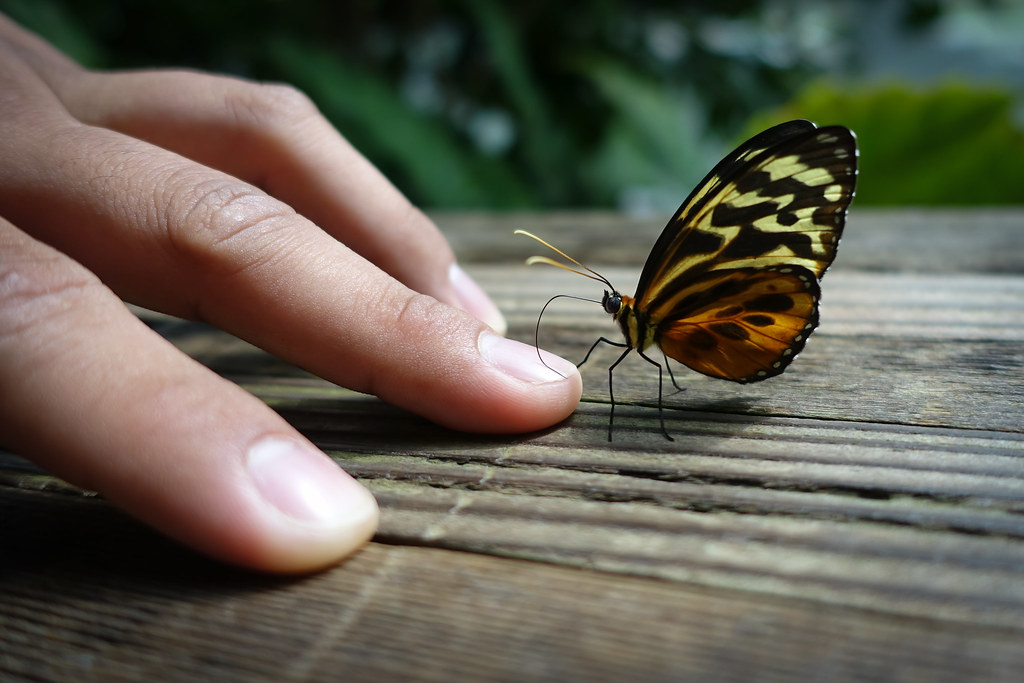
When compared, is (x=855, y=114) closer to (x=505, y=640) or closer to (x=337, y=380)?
(x=337, y=380)

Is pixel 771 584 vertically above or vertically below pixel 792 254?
below

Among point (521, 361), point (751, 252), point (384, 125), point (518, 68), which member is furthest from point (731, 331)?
point (518, 68)

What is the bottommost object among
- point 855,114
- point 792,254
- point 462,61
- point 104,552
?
point 104,552

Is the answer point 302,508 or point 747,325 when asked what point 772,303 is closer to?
point 747,325

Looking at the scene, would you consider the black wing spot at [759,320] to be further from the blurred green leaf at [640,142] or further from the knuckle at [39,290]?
the blurred green leaf at [640,142]

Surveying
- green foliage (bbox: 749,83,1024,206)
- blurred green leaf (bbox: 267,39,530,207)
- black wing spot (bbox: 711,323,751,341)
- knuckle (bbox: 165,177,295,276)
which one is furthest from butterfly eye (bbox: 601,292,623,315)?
blurred green leaf (bbox: 267,39,530,207)

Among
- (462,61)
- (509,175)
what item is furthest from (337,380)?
(462,61)

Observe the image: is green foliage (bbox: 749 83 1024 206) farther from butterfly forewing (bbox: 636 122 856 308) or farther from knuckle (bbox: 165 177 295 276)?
knuckle (bbox: 165 177 295 276)
